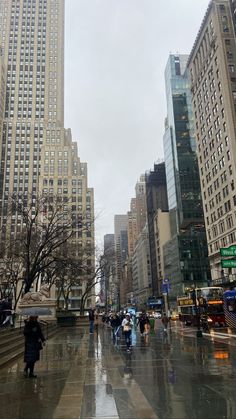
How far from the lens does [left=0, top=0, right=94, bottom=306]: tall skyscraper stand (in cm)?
13150

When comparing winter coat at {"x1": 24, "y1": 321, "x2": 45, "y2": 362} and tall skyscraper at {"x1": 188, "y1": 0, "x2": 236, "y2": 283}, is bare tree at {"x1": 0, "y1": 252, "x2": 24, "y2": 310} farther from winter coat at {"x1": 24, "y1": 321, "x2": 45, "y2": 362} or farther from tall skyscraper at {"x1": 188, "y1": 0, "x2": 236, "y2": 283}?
tall skyscraper at {"x1": 188, "y1": 0, "x2": 236, "y2": 283}

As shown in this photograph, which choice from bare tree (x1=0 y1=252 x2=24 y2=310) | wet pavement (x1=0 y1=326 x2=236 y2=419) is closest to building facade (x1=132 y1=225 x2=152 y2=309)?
bare tree (x1=0 y1=252 x2=24 y2=310)

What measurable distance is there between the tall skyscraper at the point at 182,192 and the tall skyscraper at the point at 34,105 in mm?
32746

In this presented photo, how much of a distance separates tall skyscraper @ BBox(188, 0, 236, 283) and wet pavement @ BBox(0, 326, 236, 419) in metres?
50.9

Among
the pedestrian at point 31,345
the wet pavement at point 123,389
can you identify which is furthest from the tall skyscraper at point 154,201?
the pedestrian at point 31,345

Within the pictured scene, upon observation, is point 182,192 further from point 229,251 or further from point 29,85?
point 29,85

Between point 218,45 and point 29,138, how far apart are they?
327ft

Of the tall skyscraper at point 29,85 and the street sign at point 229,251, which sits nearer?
the street sign at point 229,251

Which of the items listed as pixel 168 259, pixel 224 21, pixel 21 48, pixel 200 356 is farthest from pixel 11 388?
pixel 21 48

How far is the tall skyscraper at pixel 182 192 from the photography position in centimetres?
10338

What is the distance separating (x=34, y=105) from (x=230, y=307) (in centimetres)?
14318

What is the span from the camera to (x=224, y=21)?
7125 cm

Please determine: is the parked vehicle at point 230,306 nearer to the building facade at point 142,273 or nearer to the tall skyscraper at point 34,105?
the tall skyscraper at point 34,105

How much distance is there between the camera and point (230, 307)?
32.8 metres
